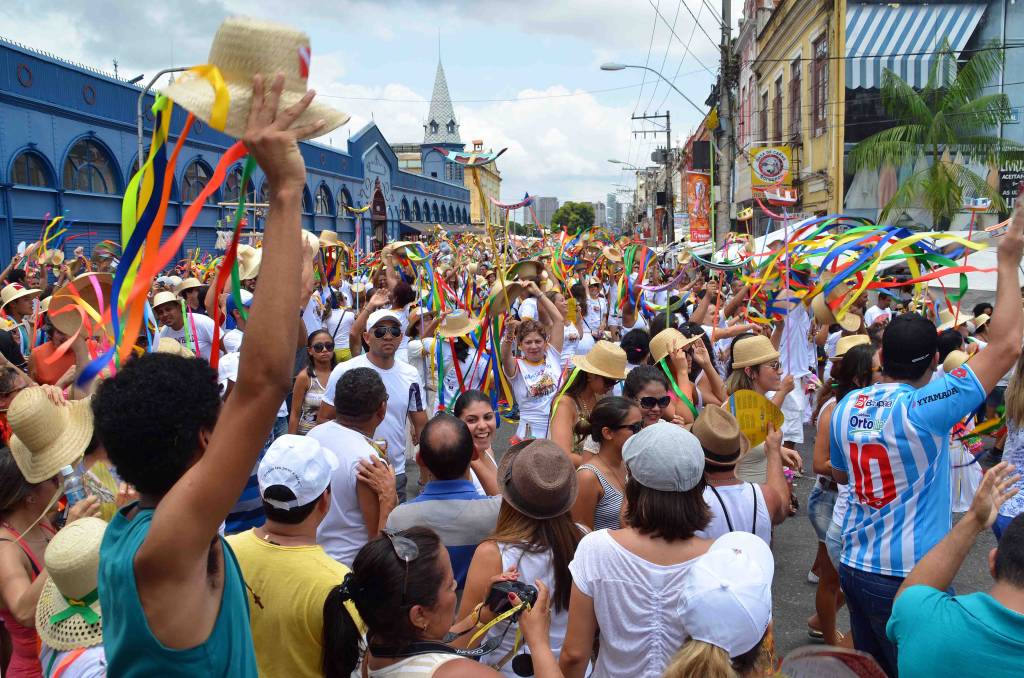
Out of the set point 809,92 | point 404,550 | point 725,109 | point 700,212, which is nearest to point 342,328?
point 404,550

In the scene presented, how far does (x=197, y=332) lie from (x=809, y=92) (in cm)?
2147

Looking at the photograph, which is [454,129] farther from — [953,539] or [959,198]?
[953,539]

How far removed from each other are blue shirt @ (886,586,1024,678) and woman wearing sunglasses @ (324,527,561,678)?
944 mm

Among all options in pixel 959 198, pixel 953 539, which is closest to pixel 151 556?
pixel 953 539

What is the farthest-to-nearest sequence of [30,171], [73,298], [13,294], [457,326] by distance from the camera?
[30,171], [13,294], [457,326], [73,298]

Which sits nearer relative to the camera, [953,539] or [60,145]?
[953,539]

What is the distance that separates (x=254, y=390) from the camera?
1.46 m

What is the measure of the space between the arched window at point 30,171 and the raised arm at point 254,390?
22009 millimetres

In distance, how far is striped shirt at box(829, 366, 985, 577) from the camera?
10.2ft

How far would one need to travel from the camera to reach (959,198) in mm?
16609

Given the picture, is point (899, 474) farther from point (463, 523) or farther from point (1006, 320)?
point (463, 523)

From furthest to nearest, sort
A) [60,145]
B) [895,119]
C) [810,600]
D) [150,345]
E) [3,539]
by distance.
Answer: [60,145] < [895,119] < [150,345] < [810,600] < [3,539]

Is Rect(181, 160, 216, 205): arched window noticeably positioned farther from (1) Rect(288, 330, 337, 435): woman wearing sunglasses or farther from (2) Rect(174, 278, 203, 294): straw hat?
(1) Rect(288, 330, 337, 435): woman wearing sunglasses

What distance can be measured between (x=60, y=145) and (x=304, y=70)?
23571 millimetres
